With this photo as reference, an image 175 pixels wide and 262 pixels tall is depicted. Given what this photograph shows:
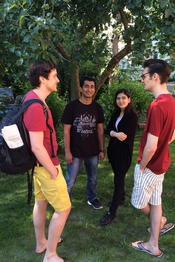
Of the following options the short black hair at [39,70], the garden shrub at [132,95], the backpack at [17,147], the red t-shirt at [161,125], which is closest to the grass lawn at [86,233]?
the red t-shirt at [161,125]

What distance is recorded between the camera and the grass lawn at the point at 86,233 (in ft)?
9.20

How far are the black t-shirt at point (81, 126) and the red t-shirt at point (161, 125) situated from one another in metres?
1.11

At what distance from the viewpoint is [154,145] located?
8.07ft

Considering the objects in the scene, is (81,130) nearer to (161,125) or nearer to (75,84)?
(161,125)

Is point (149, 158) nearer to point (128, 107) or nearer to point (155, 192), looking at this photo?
point (155, 192)

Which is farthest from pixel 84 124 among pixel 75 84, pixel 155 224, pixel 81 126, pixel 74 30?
pixel 74 30

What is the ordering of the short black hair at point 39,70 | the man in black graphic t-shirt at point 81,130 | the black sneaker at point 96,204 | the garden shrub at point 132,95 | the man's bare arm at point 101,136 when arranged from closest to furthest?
1. the short black hair at point 39,70
2. the man in black graphic t-shirt at point 81,130
3. the man's bare arm at point 101,136
4. the black sneaker at point 96,204
5. the garden shrub at point 132,95

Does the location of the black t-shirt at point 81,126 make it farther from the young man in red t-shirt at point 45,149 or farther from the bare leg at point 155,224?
the bare leg at point 155,224

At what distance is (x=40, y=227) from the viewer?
270 centimetres

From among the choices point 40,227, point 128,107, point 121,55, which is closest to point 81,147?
point 128,107

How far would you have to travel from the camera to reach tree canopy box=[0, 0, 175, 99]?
9.13ft

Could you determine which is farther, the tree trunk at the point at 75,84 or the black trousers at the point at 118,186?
the tree trunk at the point at 75,84

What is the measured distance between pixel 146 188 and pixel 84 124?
1.33 m

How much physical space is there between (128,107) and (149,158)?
3.64 ft
